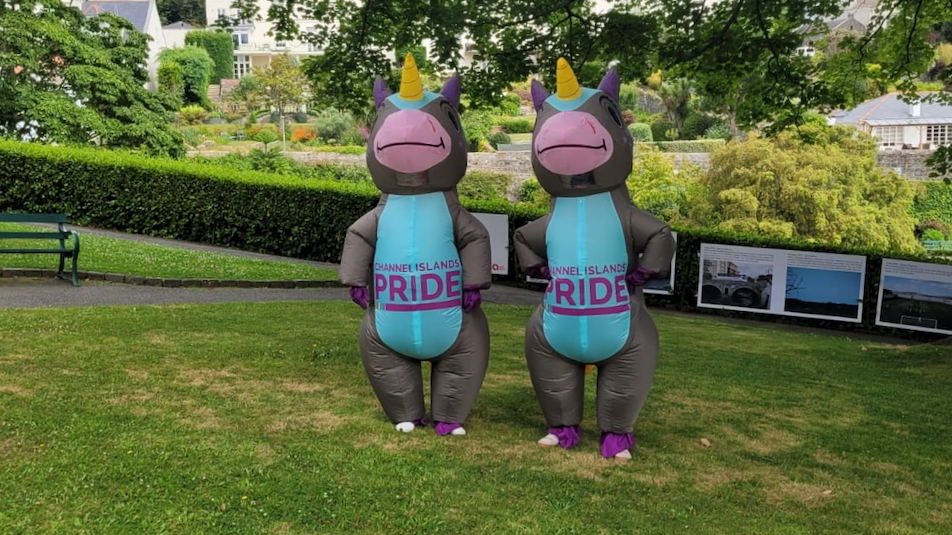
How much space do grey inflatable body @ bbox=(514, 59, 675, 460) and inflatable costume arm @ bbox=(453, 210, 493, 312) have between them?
32 centimetres

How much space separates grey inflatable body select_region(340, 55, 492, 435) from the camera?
5.62 metres

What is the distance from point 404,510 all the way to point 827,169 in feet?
83.3

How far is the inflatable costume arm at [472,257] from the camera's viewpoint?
18.8 feet

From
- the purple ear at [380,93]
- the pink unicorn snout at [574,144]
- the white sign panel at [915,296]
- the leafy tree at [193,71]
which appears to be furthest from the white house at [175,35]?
the pink unicorn snout at [574,144]

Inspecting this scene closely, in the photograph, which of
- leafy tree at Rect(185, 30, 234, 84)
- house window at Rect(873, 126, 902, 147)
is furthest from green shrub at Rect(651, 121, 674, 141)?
leafy tree at Rect(185, 30, 234, 84)

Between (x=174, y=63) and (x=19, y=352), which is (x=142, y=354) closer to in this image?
(x=19, y=352)

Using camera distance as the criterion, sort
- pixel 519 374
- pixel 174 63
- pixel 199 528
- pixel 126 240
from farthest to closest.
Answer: pixel 174 63 → pixel 126 240 → pixel 519 374 → pixel 199 528

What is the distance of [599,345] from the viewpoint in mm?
5430

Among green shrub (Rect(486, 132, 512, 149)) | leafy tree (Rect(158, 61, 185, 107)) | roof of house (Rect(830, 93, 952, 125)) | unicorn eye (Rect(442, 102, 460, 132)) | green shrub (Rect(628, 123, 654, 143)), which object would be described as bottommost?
unicorn eye (Rect(442, 102, 460, 132))

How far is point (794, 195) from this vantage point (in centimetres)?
2602

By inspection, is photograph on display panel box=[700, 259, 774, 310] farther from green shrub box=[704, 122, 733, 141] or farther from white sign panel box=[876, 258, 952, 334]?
green shrub box=[704, 122, 733, 141]

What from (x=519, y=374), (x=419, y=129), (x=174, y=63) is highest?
(x=174, y=63)

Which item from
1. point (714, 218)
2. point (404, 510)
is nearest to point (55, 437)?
point (404, 510)

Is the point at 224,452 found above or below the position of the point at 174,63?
below
